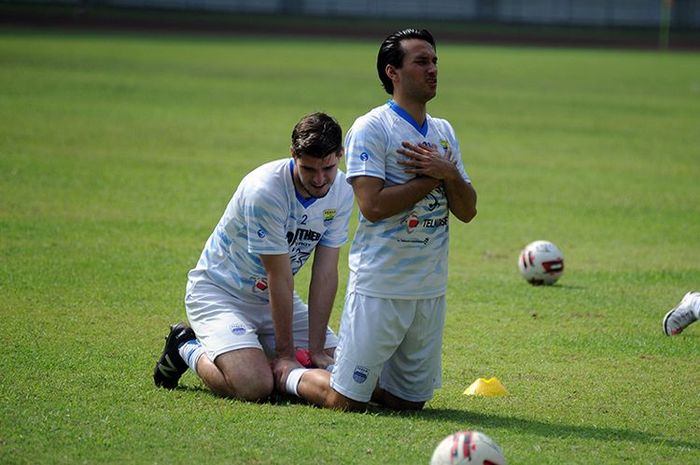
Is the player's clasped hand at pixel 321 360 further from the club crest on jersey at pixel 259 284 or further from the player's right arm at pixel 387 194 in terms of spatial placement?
the player's right arm at pixel 387 194

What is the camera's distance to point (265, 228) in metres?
7.89

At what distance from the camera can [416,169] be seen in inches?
286

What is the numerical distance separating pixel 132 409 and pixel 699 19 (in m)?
81.2

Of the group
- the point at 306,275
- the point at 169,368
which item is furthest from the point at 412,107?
the point at 306,275

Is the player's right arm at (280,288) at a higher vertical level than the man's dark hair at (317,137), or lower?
lower

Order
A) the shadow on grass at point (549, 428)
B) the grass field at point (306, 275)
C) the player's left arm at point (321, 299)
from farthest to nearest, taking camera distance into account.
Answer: the player's left arm at point (321, 299)
the shadow on grass at point (549, 428)
the grass field at point (306, 275)

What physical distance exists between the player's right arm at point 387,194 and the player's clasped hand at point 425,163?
0.07 metres

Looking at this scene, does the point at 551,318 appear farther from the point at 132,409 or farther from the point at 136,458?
the point at 136,458

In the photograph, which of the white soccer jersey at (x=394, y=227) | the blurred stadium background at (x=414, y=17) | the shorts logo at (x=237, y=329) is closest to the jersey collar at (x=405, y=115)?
the white soccer jersey at (x=394, y=227)

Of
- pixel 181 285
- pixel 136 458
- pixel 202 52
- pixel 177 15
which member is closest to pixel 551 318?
pixel 181 285

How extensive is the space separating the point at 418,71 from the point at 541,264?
5.43 meters

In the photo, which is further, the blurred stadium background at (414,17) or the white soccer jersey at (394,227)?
the blurred stadium background at (414,17)

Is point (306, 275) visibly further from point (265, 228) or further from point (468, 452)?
point (468, 452)

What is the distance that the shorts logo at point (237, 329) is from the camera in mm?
8084
